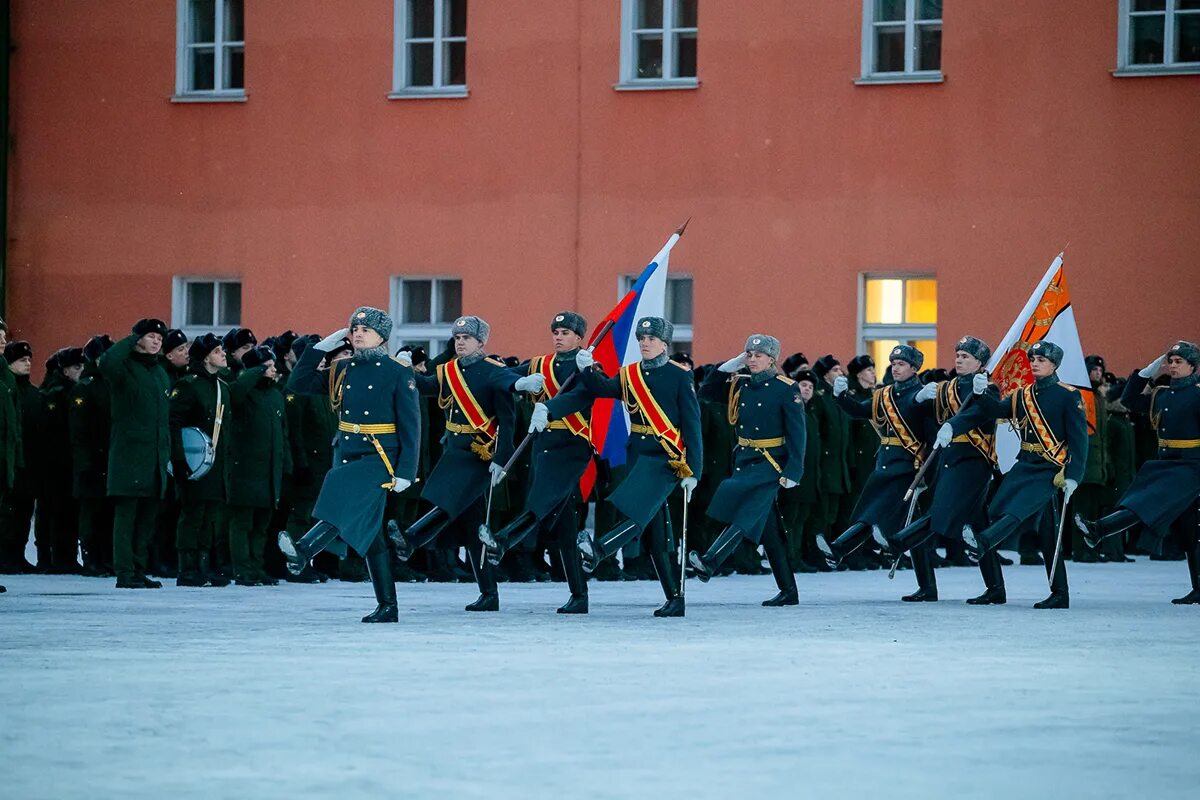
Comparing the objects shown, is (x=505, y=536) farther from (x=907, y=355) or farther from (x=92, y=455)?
(x=92, y=455)

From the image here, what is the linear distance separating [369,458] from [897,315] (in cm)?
1438

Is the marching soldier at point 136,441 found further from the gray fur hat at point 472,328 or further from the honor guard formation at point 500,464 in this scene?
the gray fur hat at point 472,328

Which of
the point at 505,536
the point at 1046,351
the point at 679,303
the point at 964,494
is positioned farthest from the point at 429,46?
the point at 505,536

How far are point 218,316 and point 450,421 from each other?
1523cm

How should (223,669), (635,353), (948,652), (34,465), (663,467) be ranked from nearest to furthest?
(223,669) < (948,652) < (663,467) < (635,353) < (34,465)

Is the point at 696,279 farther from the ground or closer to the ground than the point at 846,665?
farther from the ground

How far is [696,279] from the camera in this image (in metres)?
27.9

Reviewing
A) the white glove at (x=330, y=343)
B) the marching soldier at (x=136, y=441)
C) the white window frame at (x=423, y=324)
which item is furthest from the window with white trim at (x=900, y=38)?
the white glove at (x=330, y=343)

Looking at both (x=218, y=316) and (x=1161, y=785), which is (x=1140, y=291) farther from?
(x=1161, y=785)

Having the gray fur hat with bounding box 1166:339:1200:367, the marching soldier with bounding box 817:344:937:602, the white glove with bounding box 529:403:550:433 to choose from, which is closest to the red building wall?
the marching soldier with bounding box 817:344:937:602

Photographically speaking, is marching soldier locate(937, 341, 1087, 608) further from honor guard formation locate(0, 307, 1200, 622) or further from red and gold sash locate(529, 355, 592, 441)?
red and gold sash locate(529, 355, 592, 441)

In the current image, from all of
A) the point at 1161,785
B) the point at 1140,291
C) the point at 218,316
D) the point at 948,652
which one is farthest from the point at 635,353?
the point at 218,316

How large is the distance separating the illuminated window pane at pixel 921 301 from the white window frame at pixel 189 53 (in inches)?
327

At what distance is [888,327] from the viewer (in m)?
27.4
